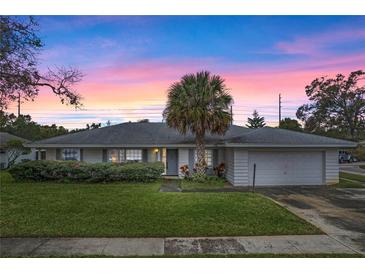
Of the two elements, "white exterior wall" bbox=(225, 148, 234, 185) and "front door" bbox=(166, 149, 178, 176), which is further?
"front door" bbox=(166, 149, 178, 176)

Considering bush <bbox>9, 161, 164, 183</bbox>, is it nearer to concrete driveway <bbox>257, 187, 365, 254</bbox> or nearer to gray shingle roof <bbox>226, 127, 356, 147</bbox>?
gray shingle roof <bbox>226, 127, 356, 147</bbox>

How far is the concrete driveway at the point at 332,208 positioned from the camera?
6.91 m

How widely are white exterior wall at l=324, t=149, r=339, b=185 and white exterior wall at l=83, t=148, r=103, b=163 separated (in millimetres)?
12897

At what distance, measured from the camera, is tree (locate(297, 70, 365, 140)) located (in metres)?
44.6

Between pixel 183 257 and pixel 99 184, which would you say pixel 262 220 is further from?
pixel 99 184

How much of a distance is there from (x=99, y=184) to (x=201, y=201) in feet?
22.9

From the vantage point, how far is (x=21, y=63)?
851 cm

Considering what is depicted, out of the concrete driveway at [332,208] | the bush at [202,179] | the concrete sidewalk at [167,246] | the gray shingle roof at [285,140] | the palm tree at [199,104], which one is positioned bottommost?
the concrete driveway at [332,208]

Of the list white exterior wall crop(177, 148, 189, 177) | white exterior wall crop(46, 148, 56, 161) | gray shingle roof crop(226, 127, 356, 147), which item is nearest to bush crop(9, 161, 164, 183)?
white exterior wall crop(177, 148, 189, 177)

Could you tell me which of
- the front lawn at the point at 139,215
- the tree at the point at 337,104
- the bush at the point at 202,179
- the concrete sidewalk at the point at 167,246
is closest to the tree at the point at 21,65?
the front lawn at the point at 139,215

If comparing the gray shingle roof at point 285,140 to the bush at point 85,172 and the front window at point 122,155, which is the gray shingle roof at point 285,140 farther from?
the front window at point 122,155

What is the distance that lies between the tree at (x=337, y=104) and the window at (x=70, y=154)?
39767 millimetres

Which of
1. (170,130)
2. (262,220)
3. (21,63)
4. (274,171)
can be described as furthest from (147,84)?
(262,220)

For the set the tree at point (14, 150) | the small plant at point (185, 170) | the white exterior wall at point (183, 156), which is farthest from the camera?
the tree at point (14, 150)
